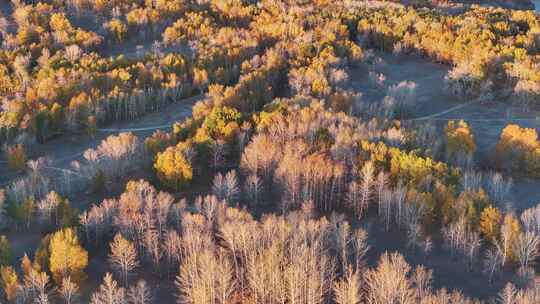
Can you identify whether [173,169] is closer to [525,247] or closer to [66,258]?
[66,258]

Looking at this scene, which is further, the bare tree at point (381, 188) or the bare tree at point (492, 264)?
the bare tree at point (381, 188)

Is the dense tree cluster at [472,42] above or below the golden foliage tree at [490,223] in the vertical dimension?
above

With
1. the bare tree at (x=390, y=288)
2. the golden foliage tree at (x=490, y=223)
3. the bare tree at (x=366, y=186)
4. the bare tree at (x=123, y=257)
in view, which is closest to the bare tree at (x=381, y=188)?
the bare tree at (x=366, y=186)

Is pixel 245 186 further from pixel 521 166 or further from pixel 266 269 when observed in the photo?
pixel 521 166

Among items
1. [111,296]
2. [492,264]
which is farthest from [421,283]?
[111,296]

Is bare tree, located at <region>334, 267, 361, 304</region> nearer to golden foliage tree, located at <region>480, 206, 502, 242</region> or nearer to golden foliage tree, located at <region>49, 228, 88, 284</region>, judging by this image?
golden foliage tree, located at <region>480, 206, 502, 242</region>

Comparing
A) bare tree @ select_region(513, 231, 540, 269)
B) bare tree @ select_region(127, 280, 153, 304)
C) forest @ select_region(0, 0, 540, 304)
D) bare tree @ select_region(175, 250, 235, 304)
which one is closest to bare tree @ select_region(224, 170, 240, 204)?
forest @ select_region(0, 0, 540, 304)

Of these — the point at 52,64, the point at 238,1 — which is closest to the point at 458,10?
the point at 238,1

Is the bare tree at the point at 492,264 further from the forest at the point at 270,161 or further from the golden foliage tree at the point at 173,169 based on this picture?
the golden foliage tree at the point at 173,169
